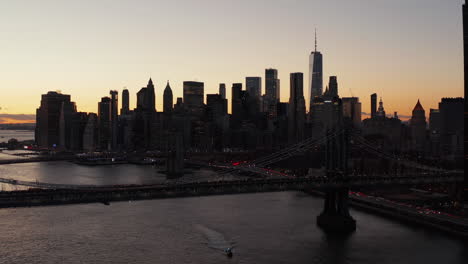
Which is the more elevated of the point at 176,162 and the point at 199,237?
the point at 176,162

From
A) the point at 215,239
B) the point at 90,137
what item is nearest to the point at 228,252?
the point at 215,239

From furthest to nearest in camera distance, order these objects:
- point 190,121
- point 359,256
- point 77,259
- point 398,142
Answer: point 190,121 < point 398,142 < point 359,256 < point 77,259

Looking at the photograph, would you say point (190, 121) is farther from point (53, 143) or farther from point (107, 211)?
point (107, 211)

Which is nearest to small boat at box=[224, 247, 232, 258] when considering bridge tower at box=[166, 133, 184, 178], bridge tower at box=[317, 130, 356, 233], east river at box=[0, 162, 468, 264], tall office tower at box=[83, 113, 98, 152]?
east river at box=[0, 162, 468, 264]

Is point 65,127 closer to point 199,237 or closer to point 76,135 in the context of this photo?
point 76,135

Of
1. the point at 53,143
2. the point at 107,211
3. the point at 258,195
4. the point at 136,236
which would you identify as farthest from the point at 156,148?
the point at 136,236

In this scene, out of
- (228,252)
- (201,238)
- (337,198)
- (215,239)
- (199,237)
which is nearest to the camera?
(228,252)

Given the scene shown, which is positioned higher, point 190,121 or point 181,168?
point 190,121

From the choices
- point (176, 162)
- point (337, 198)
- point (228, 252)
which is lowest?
point (228, 252)
